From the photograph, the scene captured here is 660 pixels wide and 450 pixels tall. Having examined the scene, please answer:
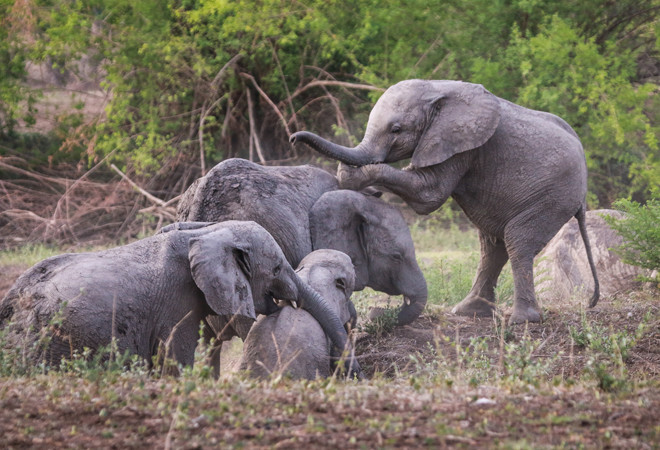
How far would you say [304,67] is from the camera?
1691 centimetres

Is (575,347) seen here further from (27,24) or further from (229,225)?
(27,24)

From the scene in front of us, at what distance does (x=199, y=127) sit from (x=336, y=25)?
3320mm

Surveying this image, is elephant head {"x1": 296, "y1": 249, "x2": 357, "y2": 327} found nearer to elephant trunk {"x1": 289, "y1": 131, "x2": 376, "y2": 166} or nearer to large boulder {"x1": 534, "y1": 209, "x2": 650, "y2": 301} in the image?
elephant trunk {"x1": 289, "y1": 131, "x2": 376, "y2": 166}

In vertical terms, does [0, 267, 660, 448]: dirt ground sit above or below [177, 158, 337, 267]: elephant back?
below

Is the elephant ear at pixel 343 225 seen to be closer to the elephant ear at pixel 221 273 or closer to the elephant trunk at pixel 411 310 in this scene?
the elephant trunk at pixel 411 310

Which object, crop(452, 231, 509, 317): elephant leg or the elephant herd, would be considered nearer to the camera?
the elephant herd

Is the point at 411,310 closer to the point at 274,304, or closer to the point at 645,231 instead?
the point at 274,304

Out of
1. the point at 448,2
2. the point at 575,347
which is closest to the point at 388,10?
the point at 448,2

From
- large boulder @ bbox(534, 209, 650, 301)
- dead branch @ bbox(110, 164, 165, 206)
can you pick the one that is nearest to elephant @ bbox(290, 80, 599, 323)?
large boulder @ bbox(534, 209, 650, 301)

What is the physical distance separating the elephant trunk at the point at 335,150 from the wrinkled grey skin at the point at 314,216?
36 centimetres

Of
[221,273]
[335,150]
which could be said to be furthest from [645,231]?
[221,273]

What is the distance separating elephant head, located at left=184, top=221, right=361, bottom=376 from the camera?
601 cm

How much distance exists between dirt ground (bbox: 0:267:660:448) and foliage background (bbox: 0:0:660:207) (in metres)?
10.6

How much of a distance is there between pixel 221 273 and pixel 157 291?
0.47m
